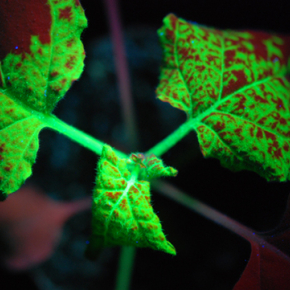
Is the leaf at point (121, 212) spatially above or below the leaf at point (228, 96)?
below

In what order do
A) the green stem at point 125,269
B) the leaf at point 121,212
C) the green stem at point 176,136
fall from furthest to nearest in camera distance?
the green stem at point 125,269
the green stem at point 176,136
the leaf at point 121,212

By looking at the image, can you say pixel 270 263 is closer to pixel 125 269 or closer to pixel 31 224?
pixel 125 269

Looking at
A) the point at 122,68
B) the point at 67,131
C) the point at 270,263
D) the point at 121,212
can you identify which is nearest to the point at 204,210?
the point at 270,263

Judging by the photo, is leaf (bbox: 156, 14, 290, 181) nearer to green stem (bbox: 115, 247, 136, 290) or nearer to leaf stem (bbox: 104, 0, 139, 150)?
leaf stem (bbox: 104, 0, 139, 150)

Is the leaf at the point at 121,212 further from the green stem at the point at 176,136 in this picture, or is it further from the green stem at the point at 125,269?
the green stem at the point at 125,269

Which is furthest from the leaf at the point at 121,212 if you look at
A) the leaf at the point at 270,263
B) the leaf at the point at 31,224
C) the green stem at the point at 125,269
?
the leaf at the point at 31,224

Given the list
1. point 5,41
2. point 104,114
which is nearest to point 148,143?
point 104,114

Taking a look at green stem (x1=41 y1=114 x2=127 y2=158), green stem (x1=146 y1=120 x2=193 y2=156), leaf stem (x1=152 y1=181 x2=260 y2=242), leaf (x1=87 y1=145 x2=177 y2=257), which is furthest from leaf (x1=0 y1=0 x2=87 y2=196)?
leaf stem (x1=152 y1=181 x2=260 y2=242)

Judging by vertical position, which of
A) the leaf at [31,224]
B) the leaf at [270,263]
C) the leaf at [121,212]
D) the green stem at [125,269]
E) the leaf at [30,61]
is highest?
the leaf at [30,61]
